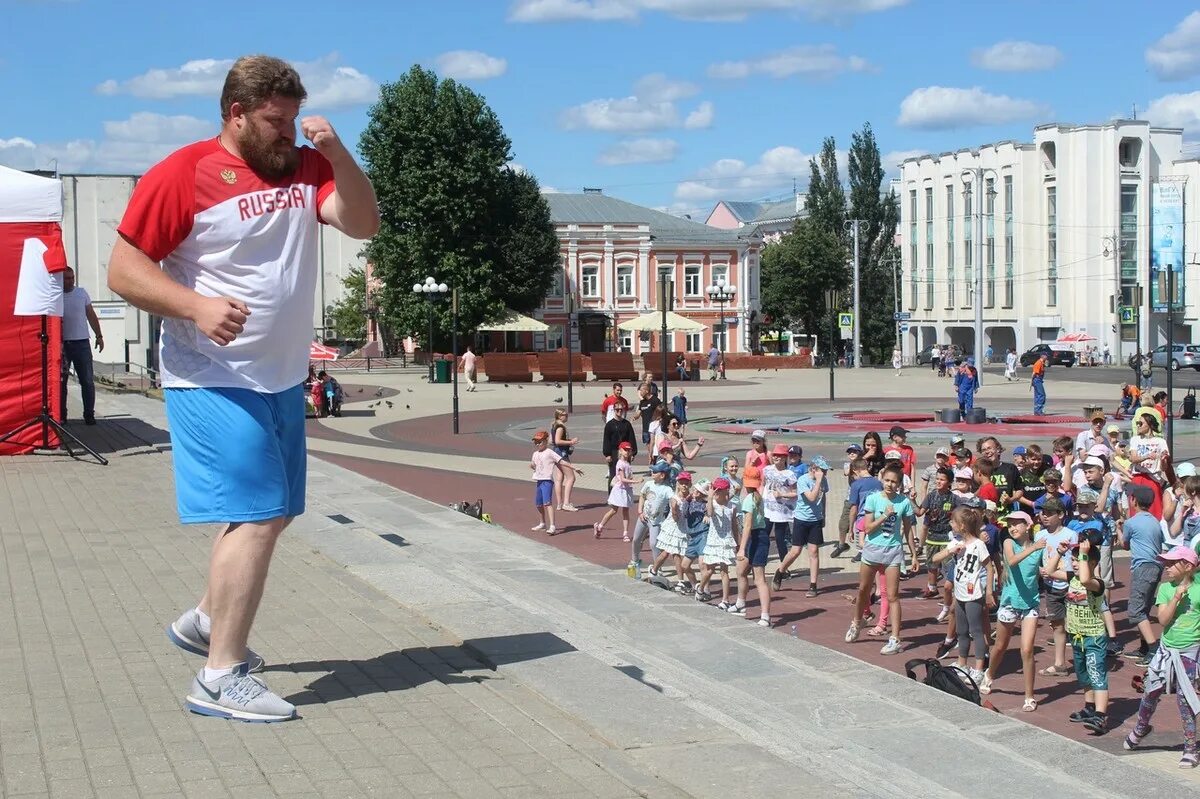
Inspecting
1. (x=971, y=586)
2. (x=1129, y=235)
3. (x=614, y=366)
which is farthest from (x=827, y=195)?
(x=971, y=586)

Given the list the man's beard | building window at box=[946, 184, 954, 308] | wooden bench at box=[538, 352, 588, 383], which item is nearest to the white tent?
the man's beard

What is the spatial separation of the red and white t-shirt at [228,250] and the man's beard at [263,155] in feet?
0.10

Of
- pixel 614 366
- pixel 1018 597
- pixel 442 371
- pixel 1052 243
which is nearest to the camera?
pixel 1018 597

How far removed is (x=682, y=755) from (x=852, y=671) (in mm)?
2010

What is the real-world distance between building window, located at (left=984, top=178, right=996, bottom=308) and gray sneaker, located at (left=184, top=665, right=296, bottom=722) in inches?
3401

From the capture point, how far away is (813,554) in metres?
13.6

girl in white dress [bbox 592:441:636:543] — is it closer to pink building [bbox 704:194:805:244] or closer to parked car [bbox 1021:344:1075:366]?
parked car [bbox 1021:344:1075:366]

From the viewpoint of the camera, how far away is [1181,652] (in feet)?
26.9

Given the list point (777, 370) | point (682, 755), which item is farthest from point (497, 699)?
point (777, 370)

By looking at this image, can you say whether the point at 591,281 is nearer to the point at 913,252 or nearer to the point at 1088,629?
the point at 913,252

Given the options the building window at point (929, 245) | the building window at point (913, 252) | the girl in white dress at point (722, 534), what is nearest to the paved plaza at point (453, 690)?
the girl in white dress at point (722, 534)

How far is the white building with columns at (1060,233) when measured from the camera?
79750 mm

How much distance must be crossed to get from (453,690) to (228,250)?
1847 millimetres

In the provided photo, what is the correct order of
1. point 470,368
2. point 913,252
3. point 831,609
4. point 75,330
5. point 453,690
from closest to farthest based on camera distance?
point 453,690, point 831,609, point 75,330, point 470,368, point 913,252
